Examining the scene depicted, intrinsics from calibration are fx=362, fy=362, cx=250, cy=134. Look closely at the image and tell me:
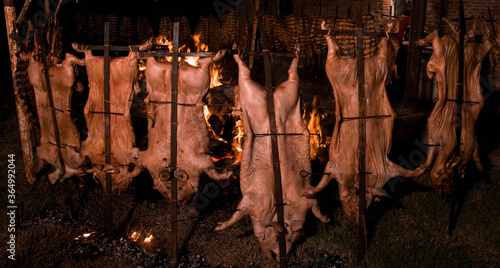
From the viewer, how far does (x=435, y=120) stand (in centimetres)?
480

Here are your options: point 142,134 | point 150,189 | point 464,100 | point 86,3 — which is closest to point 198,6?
point 86,3

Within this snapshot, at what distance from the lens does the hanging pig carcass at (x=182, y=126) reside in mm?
4508

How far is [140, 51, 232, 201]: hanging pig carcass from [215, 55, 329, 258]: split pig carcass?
15.4 inches

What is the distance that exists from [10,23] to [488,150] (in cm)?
1025

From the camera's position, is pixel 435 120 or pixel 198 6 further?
pixel 198 6

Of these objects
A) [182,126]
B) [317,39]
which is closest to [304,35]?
[317,39]

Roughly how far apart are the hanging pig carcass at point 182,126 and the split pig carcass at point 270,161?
0.39 meters

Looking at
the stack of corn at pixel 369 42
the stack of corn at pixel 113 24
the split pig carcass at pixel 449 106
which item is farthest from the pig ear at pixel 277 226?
the stack of corn at pixel 113 24

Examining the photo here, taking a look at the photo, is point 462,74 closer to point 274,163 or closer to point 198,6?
point 274,163

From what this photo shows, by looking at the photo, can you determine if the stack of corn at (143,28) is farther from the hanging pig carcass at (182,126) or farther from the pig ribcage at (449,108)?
the pig ribcage at (449,108)

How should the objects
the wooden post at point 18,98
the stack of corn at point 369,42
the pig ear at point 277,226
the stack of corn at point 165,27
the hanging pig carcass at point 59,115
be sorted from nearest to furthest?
1. the pig ear at point 277,226
2. the hanging pig carcass at point 59,115
3. the wooden post at point 18,98
4. the stack of corn at point 369,42
5. the stack of corn at point 165,27

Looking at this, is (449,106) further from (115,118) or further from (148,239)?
(148,239)

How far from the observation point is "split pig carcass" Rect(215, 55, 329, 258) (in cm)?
432

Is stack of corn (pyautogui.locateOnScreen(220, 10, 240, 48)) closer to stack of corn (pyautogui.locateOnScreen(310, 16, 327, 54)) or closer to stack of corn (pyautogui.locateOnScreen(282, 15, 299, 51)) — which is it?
stack of corn (pyautogui.locateOnScreen(282, 15, 299, 51))
